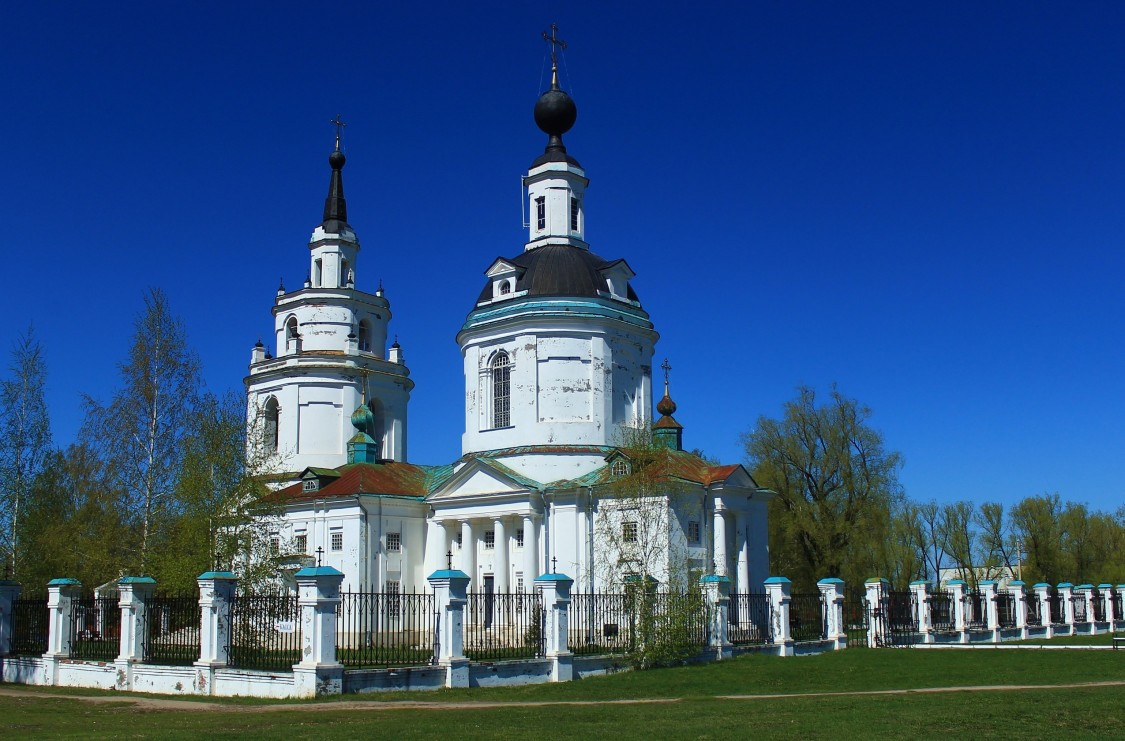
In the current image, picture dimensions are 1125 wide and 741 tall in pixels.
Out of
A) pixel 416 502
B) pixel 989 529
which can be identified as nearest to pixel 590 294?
pixel 416 502

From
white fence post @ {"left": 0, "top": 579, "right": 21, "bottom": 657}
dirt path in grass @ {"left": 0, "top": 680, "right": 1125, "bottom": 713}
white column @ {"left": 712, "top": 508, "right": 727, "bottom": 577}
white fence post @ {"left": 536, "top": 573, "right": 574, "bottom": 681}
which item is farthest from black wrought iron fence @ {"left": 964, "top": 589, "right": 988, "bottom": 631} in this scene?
white fence post @ {"left": 0, "top": 579, "right": 21, "bottom": 657}

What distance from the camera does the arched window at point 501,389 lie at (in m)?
34.7

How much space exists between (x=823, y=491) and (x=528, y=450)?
39.8 feet

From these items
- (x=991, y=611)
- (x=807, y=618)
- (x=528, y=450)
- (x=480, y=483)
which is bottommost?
(x=991, y=611)

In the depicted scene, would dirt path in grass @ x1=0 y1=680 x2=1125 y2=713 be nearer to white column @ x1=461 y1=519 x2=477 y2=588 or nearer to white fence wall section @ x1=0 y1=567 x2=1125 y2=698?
white fence wall section @ x1=0 y1=567 x2=1125 y2=698

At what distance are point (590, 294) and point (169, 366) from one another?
42.5 ft

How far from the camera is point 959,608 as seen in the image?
2934 cm

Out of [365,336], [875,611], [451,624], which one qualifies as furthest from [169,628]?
[365,336]

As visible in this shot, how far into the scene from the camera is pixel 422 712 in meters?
14.0

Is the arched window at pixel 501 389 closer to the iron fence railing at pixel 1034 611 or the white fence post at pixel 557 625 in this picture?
the white fence post at pixel 557 625

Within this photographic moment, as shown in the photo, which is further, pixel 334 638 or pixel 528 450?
pixel 528 450

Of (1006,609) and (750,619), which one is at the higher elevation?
(750,619)

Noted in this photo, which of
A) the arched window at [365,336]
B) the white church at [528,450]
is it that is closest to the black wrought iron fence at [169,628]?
the white church at [528,450]

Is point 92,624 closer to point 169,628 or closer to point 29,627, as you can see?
point 29,627
